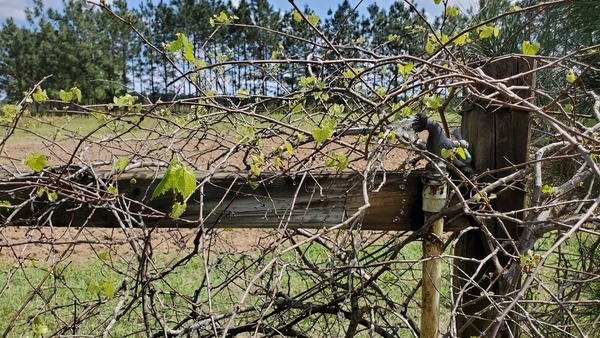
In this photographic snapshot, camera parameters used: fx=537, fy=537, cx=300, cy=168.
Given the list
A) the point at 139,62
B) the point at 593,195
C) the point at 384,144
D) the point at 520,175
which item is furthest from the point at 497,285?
the point at 139,62

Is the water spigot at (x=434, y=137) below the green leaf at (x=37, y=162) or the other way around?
the other way around

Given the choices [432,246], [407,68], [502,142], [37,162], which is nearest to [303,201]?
[432,246]

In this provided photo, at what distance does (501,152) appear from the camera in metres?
1.78

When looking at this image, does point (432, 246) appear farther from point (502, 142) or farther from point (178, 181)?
point (178, 181)

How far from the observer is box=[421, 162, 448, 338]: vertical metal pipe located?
1.61 m

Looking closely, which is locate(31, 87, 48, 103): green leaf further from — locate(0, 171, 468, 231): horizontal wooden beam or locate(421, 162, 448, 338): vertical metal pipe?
locate(421, 162, 448, 338): vertical metal pipe

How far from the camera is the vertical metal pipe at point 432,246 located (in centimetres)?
161

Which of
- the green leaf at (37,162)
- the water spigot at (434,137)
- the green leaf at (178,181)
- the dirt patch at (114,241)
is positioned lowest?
the dirt patch at (114,241)

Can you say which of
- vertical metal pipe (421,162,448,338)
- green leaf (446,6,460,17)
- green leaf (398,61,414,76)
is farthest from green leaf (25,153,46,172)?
green leaf (446,6,460,17)

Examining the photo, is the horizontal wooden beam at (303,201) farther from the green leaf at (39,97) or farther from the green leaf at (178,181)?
the green leaf at (178,181)

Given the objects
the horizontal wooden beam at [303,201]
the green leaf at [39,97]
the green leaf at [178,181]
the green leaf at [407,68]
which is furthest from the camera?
the horizontal wooden beam at [303,201]

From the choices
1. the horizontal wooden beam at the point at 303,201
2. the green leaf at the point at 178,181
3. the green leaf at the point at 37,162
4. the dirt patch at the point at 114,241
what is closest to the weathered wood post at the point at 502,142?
the horizontal wooden beam at the point at 303,201

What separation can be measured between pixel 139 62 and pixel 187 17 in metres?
6.70

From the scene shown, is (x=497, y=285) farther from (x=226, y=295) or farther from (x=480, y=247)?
(x=226, y=295)
